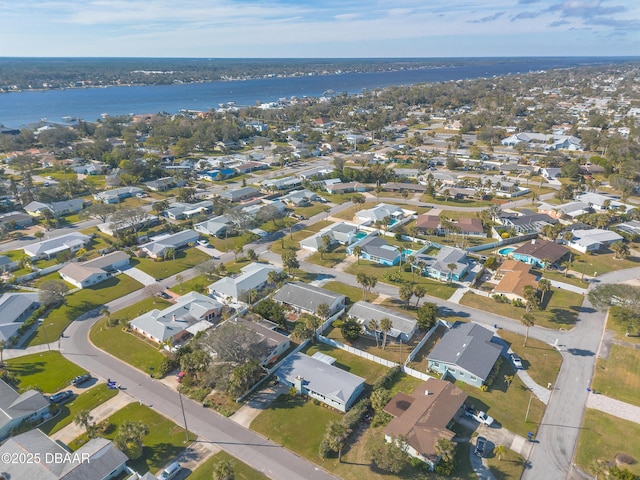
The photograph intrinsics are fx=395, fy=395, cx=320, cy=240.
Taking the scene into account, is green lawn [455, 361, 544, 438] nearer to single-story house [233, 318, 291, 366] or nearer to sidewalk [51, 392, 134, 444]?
single-story house [233, 318, 291, 366]

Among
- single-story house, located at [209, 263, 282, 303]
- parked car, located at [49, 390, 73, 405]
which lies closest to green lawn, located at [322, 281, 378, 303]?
single-story house, located at [209, 263, 282, 303]

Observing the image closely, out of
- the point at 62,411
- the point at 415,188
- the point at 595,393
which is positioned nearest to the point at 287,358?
the point at 62,411

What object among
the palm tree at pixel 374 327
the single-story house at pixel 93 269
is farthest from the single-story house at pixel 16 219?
the palm tree at pixel 374 327

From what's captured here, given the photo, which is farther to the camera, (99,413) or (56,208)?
(56,208)

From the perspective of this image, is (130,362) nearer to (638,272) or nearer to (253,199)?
(253,199)

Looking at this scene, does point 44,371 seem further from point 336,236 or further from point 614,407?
point 614,407

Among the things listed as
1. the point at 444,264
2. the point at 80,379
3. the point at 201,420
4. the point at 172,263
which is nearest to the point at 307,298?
the point at 201,420
